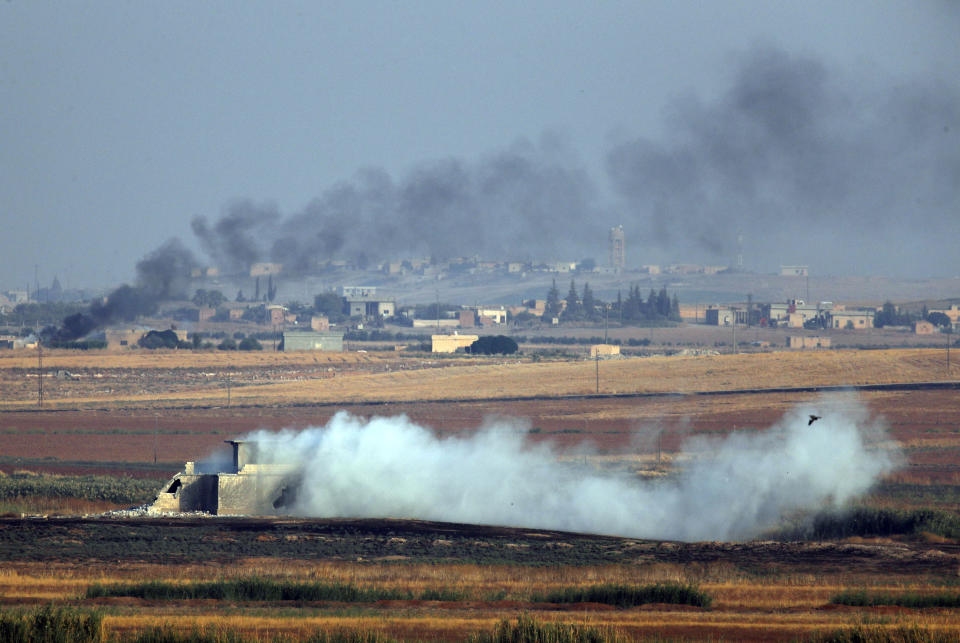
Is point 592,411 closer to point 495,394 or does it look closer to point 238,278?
point 495,394

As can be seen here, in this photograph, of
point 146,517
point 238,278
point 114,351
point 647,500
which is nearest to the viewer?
point 146,517

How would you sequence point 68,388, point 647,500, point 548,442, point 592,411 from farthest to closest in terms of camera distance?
1. point 68,388
2. point 592,411
3. point 548,442
4. point 647,500

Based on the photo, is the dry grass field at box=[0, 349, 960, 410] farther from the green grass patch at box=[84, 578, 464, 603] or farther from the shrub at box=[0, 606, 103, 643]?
the shrub at box=[0, 606, 103, 643]

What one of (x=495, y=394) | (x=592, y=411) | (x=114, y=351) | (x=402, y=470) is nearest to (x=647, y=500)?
(x=402, y=470)

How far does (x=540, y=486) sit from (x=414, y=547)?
680 inches

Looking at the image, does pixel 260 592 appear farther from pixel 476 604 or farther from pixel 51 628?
pixel 51 628

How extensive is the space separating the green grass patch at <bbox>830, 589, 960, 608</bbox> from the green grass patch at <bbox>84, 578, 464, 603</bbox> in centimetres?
1352

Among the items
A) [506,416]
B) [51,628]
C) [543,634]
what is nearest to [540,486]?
[543,634]

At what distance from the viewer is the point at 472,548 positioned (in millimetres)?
58094

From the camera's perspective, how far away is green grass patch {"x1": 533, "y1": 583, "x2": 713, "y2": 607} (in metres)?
44.9

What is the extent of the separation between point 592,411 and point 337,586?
79.4 metres

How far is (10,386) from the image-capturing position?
152 m

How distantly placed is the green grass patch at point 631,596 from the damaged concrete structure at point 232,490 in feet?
91.5

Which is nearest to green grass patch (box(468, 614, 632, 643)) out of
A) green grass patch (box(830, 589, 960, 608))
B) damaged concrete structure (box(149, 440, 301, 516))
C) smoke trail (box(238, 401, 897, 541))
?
green grass patch (box(830, 589, 960, 608))
